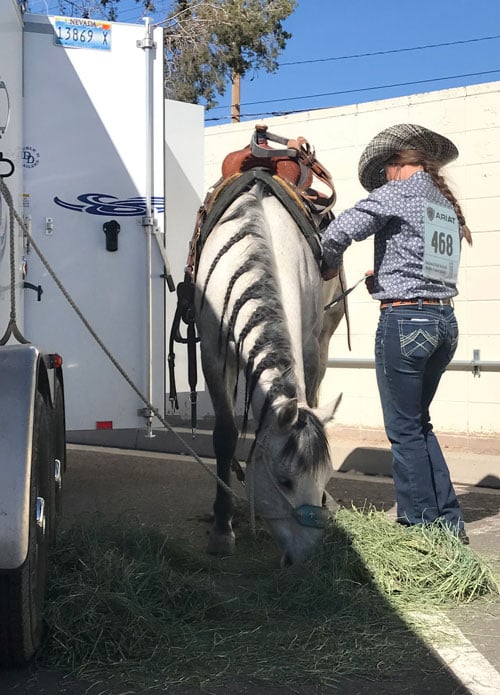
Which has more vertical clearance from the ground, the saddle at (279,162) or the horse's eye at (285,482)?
the saddle at (279,162)

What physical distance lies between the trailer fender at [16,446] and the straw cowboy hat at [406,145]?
244 cm

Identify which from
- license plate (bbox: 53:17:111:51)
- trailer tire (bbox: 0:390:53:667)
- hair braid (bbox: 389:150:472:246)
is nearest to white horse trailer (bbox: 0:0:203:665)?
license plate (bbox: 53:17:111:51)

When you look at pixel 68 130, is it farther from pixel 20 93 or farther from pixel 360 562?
pixel 360 562

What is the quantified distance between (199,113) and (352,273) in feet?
8.35

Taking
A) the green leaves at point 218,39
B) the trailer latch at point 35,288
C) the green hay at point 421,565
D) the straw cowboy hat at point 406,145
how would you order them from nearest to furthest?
the green hay at point 421,565 < the straw cowboy hat at point 406,145 < the trailer latch at point 35,288 < the green leaves at point 218,39

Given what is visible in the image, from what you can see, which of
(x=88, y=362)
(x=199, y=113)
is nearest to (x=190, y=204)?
(x=199, y=113)

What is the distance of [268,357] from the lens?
3.87m

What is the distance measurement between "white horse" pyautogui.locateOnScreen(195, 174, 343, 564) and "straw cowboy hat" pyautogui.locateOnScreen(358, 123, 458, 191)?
574 mm

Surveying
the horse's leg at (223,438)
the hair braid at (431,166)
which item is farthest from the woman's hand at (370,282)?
the horse's leg at (223,438)

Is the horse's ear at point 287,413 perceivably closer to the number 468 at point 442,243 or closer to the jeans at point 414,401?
the jeans at point 414,401

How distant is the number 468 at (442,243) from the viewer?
4.34 metres

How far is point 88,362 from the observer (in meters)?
5.76

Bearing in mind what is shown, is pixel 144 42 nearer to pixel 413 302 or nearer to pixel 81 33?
pixel 81 33

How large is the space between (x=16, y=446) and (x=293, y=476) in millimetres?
1322
